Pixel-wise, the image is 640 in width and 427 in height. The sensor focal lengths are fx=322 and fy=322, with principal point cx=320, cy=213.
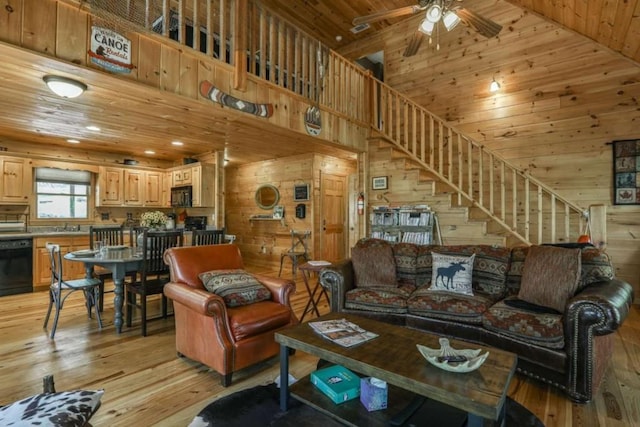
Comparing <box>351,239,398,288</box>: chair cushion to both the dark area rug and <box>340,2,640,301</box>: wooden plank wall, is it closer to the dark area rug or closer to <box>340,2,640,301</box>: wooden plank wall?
the dark area rug

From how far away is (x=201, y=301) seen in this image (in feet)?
7.22

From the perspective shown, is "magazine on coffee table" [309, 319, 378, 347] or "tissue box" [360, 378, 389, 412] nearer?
"tissue box" [360, 378, 389, 412]

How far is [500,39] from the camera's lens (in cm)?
505

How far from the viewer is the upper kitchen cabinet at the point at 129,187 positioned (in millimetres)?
6043

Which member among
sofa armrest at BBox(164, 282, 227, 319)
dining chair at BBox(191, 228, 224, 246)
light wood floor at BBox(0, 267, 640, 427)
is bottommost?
light wood floor at BBox(0, 267, 640, 427)

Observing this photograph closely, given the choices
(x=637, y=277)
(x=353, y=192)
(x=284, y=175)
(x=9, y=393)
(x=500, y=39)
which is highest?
(x=500, y=39)

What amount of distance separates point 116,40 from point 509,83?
5.18 meters

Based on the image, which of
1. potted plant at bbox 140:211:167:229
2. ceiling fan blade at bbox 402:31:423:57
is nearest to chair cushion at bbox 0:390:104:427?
potted plant at bbox 140:211:167:229

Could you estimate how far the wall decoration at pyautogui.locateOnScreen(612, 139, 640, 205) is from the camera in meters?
4.04

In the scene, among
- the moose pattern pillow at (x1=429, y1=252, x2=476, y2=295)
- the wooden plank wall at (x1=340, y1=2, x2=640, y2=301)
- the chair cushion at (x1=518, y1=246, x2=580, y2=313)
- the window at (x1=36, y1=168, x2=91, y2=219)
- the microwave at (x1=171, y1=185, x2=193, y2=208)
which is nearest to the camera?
the chair cushion at (x1=518, y1=246, x2=580, y2=313)

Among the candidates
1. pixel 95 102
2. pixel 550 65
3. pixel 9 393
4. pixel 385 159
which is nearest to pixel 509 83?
pixel 550 65

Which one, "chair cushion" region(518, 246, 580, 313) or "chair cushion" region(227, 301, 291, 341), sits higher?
"chair cushion" region(518, 246, 580, 313)

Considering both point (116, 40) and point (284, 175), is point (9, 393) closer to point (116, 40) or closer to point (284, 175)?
point (116, 40)

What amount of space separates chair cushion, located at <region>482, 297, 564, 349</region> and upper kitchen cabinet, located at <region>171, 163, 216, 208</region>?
16.9 ft
